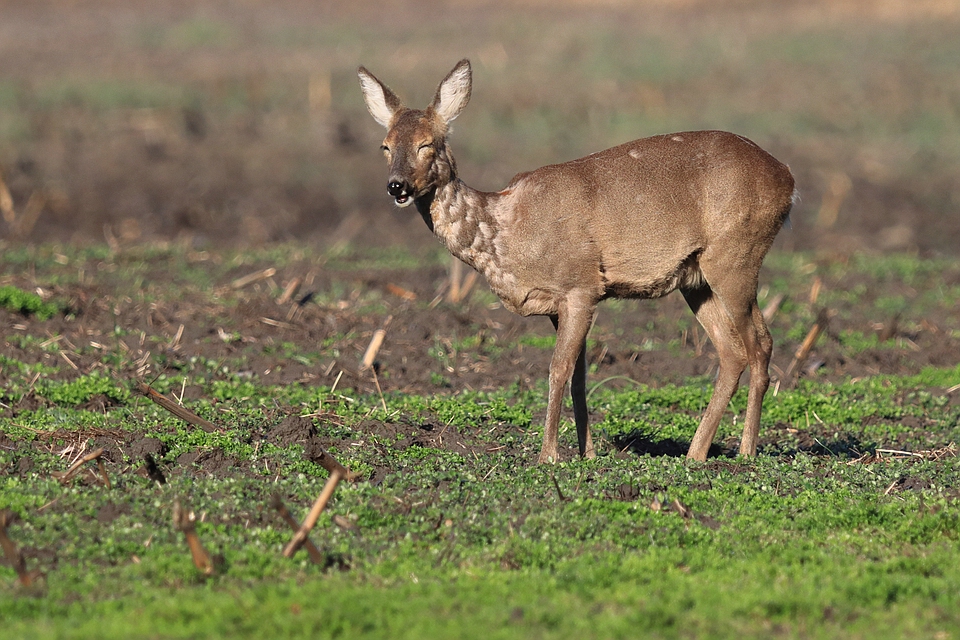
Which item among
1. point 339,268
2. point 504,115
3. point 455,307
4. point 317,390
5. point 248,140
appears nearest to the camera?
point 317,390

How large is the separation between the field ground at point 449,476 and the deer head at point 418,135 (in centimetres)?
192

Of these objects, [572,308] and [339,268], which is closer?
[572,308]

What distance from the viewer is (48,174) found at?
70.4 ft

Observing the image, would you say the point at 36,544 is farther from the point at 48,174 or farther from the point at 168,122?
the point at 168,122

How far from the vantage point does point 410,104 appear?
82.7ft

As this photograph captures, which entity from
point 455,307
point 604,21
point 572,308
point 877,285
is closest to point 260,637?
point 572,308

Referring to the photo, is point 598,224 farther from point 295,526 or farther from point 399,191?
point 295,526

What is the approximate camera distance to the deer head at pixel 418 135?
8969 mm

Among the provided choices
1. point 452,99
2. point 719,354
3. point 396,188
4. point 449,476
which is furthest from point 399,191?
point 719,354

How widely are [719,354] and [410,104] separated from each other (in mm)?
16215

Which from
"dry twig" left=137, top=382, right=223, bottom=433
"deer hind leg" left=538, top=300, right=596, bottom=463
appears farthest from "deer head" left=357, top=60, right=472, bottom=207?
"dry twig" left=137, top=382, right=223, bottom=433

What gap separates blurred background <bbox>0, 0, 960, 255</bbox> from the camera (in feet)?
69.5

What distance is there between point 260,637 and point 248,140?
62.1 feet

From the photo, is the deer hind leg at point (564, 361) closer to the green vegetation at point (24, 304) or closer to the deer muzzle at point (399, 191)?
the deer muzzle at point (399, 191)
